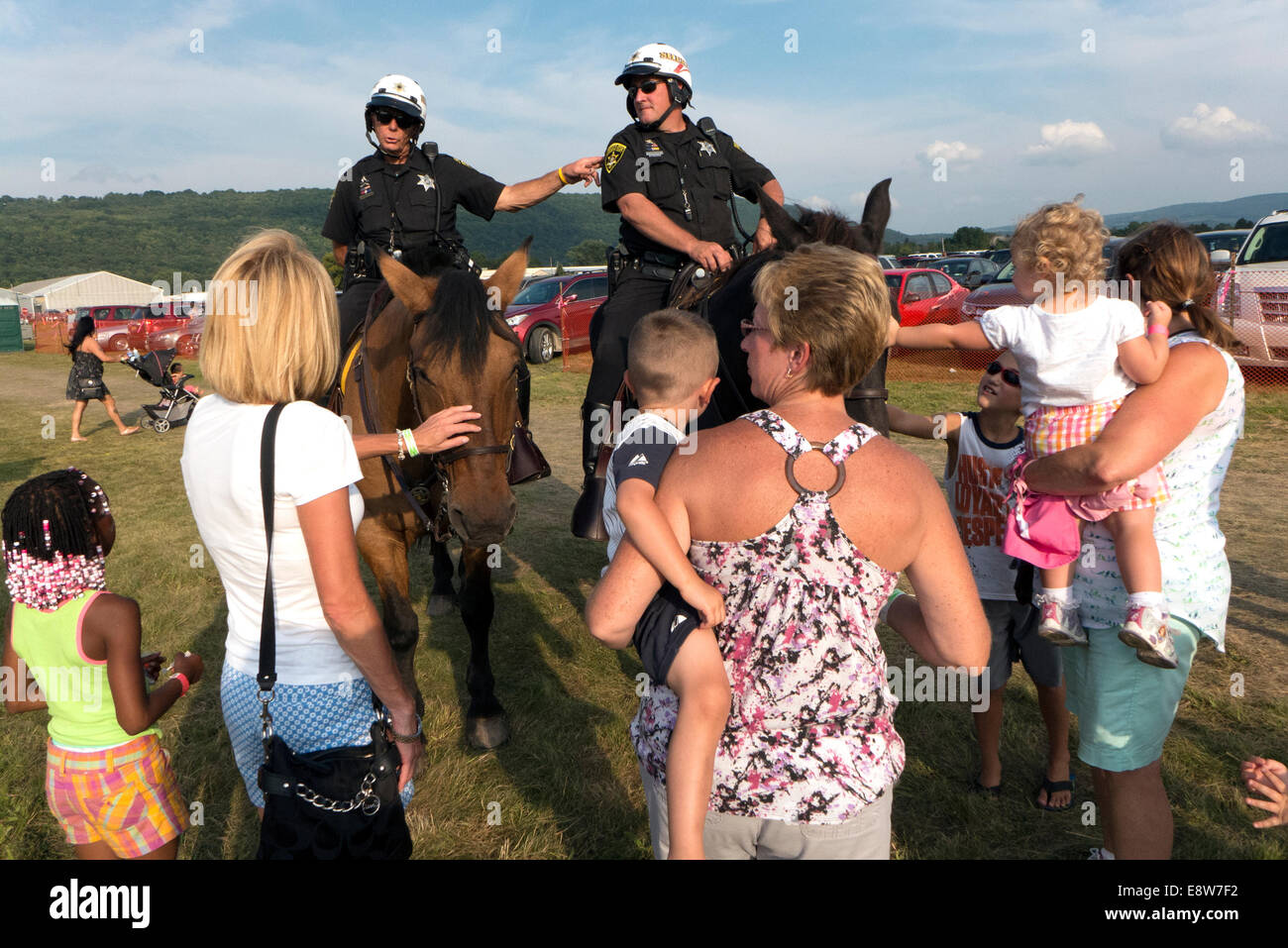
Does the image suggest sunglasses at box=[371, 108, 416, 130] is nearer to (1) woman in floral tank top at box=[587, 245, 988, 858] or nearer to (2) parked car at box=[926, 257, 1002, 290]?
(1) woman in floral tank top at box=[587, 245, 988, 858]

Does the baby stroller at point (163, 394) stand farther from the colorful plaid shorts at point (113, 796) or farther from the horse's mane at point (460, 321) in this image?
A: the colorful plaid shorts at point (113, 796)

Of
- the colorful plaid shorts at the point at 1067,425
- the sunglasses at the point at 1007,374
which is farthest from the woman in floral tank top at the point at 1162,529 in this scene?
the sunglasses at the point at 1007,374

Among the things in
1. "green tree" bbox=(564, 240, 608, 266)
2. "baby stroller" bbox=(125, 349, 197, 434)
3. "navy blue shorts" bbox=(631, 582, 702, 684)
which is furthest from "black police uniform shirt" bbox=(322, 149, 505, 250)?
"green tree" bbox=(564, 240, 608, 266)

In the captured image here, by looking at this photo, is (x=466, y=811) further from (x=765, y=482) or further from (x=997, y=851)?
(x=765, y=482)

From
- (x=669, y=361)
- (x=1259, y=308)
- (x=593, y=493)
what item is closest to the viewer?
(x=669, y=361)

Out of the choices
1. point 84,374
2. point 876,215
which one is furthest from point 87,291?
point 876,215

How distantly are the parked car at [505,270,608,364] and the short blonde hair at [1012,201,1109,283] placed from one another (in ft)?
61.9

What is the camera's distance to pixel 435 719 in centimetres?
469

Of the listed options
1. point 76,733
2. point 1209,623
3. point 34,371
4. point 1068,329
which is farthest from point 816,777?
point 34,371

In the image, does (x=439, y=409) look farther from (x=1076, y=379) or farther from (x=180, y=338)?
(x=180, y=338)

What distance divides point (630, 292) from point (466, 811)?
3.03 meters

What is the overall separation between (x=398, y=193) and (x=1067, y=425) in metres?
4.28

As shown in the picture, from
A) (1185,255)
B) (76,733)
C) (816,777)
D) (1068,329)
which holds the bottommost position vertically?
(76,733)

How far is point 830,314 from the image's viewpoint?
1.78 meters
